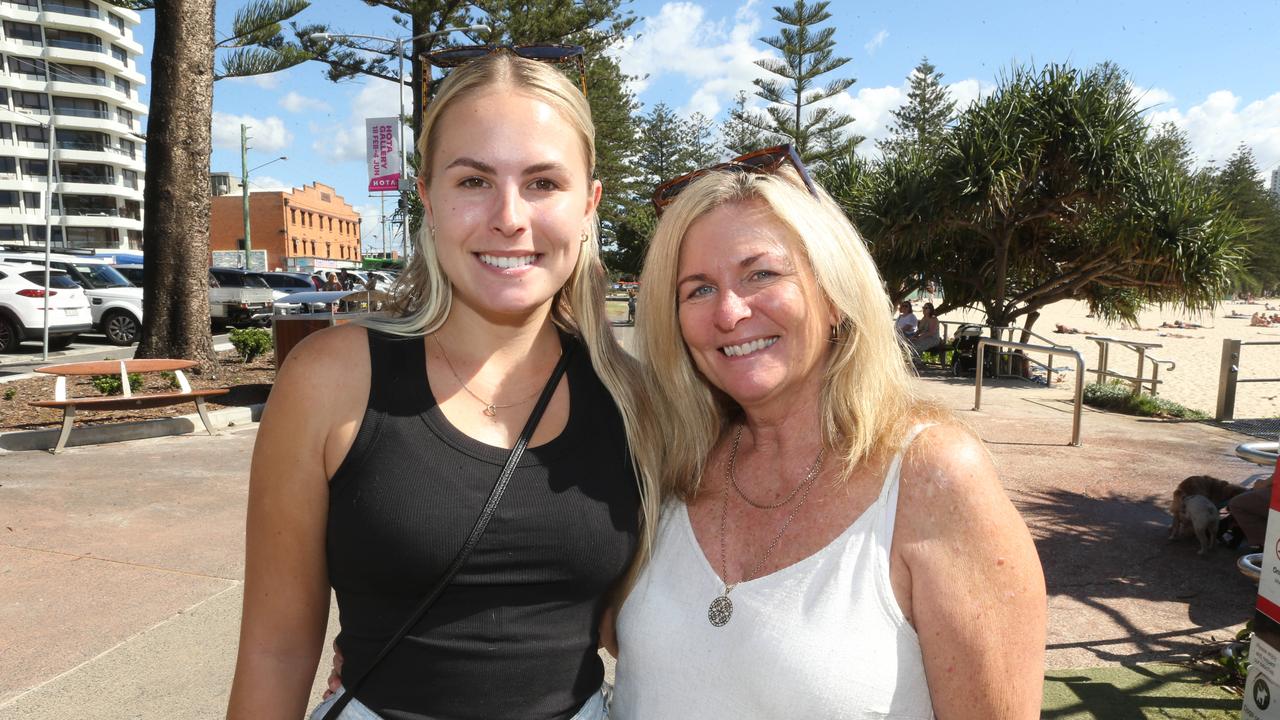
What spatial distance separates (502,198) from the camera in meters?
1.56

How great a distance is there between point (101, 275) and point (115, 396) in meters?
12.4

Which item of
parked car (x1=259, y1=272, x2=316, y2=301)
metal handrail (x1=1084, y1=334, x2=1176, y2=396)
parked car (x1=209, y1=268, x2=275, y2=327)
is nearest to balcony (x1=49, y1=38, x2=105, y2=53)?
parked car (x1=259, y1=272, x2=316, y2=301)

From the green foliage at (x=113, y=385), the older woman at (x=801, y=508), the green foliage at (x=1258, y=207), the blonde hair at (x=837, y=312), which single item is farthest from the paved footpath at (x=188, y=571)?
the green foliage at (x=1258, y=207)

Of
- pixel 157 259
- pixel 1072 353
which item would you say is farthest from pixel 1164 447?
pixel 157 259

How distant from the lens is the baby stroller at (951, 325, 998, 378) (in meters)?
14.3

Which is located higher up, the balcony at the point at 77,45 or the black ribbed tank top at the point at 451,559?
the balcony at the point at 77,45

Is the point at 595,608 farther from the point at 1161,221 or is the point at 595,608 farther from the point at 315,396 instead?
the point at 1161,221

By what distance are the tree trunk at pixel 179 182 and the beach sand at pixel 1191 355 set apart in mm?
12799

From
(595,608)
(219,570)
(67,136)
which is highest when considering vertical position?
(67,136)

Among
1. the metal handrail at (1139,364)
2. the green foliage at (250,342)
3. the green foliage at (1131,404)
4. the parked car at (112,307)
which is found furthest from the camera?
the parked car at (112,307)

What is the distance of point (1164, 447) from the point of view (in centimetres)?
771

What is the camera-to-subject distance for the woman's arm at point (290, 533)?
55.8 inches

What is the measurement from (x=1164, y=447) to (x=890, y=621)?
782 centimetres

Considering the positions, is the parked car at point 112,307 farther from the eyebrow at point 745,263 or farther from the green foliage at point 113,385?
the eyebrow at point 745,263
